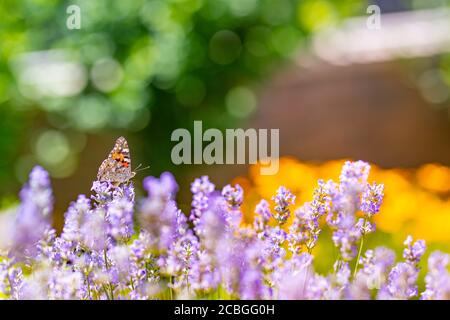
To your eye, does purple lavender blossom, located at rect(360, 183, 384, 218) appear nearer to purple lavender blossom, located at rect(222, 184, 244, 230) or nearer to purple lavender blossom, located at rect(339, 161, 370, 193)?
purple lavender blossom, located at rect(339, 161, 370, 193)

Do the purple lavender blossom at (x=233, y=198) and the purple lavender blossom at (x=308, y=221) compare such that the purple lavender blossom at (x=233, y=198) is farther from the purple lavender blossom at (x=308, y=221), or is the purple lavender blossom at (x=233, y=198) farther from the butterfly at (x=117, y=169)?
the butterfly at (x=117, y=169)

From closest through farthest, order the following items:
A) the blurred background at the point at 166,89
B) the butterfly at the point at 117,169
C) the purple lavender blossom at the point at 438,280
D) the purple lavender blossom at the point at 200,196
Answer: the purple lavender blossom at the point at 438,280 → the purple lavender blossom at the point at 200,196 → the butterfly at the point at 117,169 → the blurred background at the point at 166,89

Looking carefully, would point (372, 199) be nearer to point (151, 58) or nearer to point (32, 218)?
point (32, 218)

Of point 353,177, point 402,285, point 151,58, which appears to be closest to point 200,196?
point 353,177

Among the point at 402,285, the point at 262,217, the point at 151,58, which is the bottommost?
the point at 402,285

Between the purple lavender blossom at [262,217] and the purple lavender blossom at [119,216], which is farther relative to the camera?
the purple lavender blossom at [262,217]

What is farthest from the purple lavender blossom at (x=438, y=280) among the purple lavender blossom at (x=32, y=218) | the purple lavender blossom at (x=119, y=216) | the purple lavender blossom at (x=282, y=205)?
the purple lavender blossom at (x=32, y=218)

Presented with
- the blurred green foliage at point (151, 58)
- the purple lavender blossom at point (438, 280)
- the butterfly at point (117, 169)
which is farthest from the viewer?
the blurred green foliage at point (151, 58)
